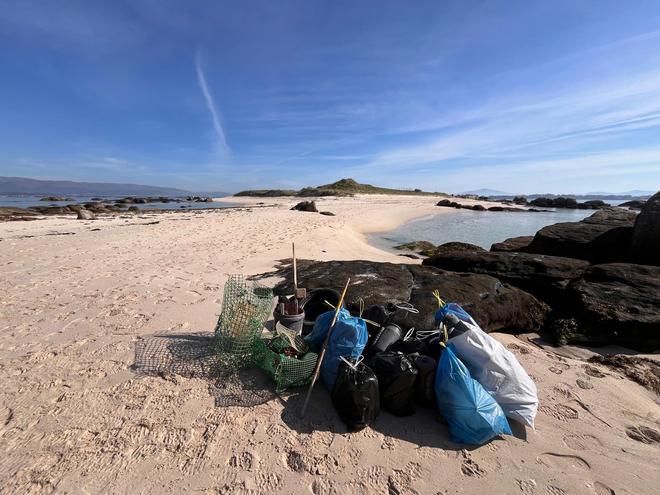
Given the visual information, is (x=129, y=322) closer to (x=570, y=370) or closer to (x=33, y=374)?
(x=33, y=374)

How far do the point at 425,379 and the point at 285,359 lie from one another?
4.68ft

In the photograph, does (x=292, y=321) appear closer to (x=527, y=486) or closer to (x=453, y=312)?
(x=453, y=312)

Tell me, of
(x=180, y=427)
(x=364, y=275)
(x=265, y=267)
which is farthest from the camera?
(x=265, y=267)

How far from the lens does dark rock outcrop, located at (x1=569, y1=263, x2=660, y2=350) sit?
467 centimetres

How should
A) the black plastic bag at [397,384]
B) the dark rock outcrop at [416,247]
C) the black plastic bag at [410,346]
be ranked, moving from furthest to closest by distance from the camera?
the dark rock outcrop at [416,247] → the black plastic bag at [410,346] → the black plastic bag at [397,384]

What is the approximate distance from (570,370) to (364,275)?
10.9 ft

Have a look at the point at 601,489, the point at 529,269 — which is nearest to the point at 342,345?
the point at 601,489

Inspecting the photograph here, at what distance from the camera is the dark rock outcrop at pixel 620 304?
4.67 m

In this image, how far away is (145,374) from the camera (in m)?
3.58

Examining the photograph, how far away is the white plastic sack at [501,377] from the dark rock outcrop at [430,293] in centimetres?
115

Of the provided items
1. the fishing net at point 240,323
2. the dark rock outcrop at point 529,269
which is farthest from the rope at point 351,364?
the dark rock outcrop at point 529,269

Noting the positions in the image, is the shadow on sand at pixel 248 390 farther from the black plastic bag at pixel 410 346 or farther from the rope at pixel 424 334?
the rope at pixel 424 334

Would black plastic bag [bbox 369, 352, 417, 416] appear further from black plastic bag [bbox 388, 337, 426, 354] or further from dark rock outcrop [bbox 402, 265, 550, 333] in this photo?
dark rock outcrop [bbox 402, 265, 550, 333]

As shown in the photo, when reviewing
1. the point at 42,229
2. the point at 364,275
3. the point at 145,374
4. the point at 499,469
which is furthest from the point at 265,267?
the point at 42,229
